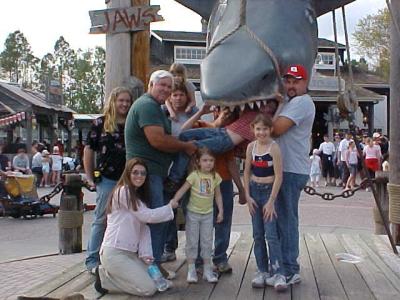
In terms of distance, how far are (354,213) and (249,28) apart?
915cm

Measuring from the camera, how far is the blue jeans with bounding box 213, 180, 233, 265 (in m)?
5.08

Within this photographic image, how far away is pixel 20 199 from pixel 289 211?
9.29m

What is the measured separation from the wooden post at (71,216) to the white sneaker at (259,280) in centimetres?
367

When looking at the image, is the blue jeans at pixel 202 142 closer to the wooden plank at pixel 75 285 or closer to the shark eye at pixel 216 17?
the shark eye at pixel 216 17

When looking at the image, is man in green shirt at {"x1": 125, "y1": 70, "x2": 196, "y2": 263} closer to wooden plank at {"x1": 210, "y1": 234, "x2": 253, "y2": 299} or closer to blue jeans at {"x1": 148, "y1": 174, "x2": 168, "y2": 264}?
blue jeans at {"x1": 148, "y1": 174, "x2": 168, "y2": 264}

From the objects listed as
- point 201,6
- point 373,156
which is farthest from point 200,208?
point 373,156

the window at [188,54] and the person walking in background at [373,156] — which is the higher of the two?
the window at [188,54]

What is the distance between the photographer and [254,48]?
434 centimetres

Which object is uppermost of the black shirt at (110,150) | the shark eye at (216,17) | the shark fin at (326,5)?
the shark fin at (326,5)

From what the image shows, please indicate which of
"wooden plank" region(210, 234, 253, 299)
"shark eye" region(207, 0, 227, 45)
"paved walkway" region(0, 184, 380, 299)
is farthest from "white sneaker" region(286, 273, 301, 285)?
"paved walkway" region(0, 184, 380, 299)

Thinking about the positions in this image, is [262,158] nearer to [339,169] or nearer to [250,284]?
[250,284]

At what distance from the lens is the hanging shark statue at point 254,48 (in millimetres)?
4160

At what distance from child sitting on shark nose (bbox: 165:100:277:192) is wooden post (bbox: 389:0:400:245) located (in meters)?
2.51

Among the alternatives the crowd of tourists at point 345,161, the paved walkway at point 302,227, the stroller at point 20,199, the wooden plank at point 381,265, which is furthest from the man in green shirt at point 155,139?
the crowd of tourists at point 345,161
